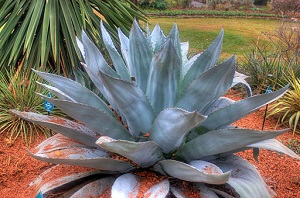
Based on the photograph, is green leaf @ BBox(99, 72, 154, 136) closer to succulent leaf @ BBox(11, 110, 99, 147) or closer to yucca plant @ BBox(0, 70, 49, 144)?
succulent leaf @ BBox(11, 110, 99, 147)

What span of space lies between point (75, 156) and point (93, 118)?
219 mm

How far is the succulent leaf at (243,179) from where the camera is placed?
178 cm

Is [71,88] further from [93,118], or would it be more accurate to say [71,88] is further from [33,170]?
[33,170]

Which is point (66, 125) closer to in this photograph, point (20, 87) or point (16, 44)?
point (20, 87)

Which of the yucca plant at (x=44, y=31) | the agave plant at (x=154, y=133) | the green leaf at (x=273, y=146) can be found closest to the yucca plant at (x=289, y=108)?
the yucca plant at (x=44, y=31)

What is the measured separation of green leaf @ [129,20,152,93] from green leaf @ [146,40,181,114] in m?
0.15

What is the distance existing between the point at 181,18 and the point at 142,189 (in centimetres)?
2121

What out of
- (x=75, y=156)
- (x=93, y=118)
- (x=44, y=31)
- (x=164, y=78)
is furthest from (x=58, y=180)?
(x=44, y=31)

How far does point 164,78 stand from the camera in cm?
186

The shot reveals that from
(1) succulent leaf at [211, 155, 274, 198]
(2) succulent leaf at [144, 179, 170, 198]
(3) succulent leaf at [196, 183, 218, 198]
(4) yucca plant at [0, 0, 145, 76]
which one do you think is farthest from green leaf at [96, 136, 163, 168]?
(4) yucca plant at [0, 0, 145, 76]

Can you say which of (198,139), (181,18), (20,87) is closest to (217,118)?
(198,139)

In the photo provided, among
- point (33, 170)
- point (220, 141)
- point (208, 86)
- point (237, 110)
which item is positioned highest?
point (208, 86)

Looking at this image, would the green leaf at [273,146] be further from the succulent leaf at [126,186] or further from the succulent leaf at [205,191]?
the succulent leaf at [126,186]

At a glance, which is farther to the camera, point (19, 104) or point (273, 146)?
point (19, 104)
